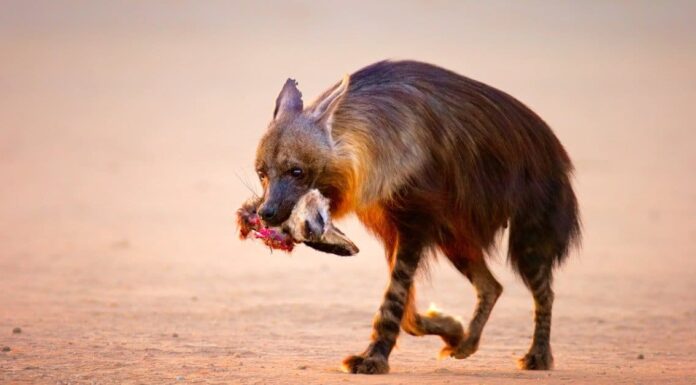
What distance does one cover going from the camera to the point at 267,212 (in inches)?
348

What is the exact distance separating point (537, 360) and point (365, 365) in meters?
1.25

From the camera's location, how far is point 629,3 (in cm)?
3603

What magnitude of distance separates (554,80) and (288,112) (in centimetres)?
2024

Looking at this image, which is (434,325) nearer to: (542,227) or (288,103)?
(542,227)

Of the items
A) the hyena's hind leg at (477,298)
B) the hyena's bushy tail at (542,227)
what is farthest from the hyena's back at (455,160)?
the hyena's hind leg at (477,298)

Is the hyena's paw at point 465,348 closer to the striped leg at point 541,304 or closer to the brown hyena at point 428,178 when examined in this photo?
the brown hyena at point 428,178

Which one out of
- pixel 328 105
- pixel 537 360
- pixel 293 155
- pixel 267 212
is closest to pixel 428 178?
pixel 328 105

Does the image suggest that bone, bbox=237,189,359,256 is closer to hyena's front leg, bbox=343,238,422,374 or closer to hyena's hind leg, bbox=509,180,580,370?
hyena's front leg, bbox=343,238,422,374

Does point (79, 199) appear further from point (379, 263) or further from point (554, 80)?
point (554, 80)

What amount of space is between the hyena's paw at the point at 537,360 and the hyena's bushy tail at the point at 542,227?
0.46 meters

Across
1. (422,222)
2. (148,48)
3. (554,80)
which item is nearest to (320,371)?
(422,222)

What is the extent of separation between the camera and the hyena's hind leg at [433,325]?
9.70m

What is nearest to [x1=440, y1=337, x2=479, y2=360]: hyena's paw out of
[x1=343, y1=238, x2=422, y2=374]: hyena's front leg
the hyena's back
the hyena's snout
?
the hyena's back

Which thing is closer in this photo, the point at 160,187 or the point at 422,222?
the point at 422,222
